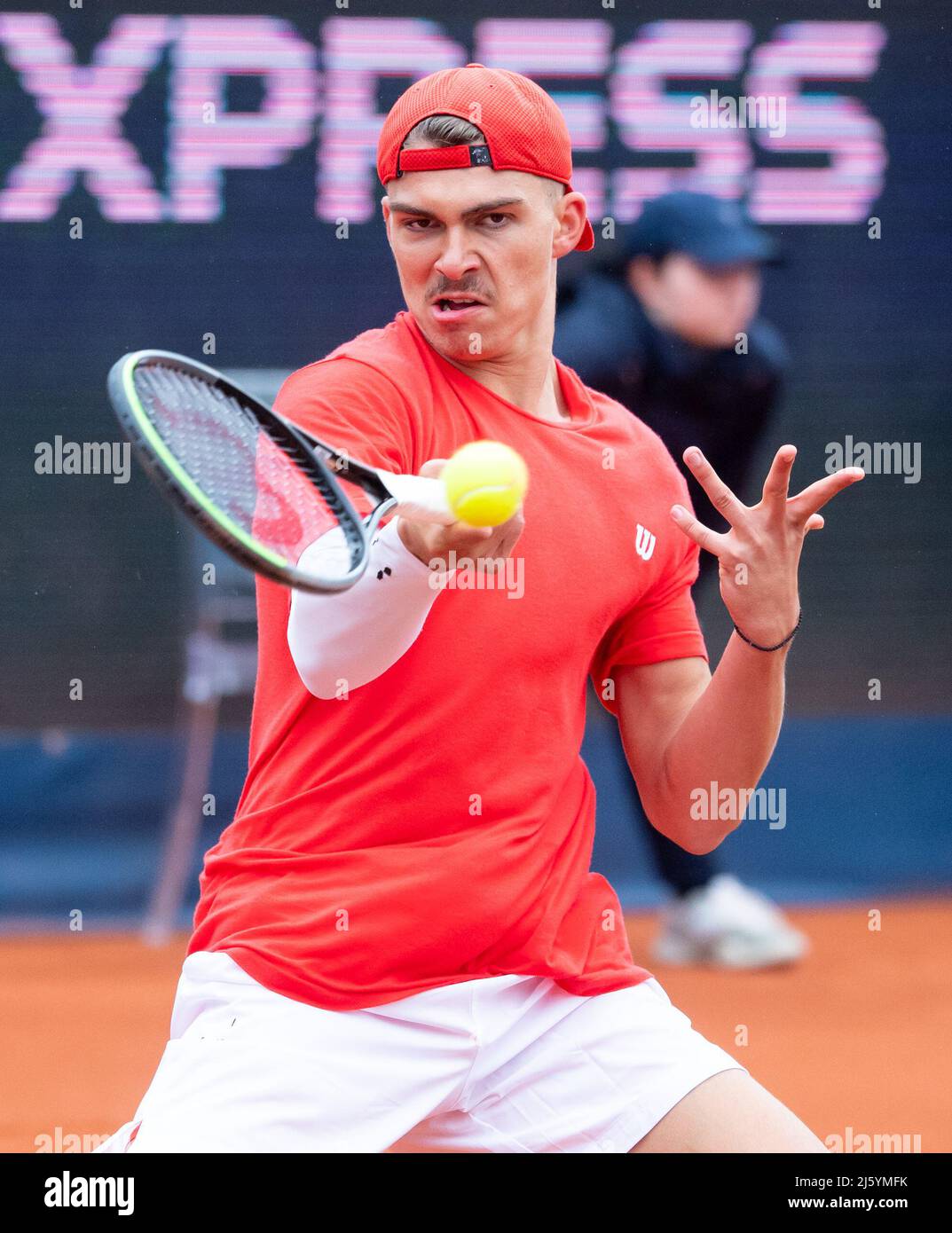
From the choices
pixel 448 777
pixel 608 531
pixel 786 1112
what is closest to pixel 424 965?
pixel 448 777

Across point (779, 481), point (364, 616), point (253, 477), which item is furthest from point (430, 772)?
point (779, 481)

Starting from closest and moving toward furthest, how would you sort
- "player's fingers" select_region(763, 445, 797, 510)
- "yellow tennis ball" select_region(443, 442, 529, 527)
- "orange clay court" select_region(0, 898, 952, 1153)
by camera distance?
"yellow tennis ball" select_region(443, 442, 529, 527)
"player's fingers" select_region(763, 445, 797, 510)
"orange clay court" select_region(0, 898, 952, 1153)

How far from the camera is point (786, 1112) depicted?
1.73m

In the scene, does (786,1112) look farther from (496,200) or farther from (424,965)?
(496,200)

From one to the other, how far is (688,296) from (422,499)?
10.2 ft

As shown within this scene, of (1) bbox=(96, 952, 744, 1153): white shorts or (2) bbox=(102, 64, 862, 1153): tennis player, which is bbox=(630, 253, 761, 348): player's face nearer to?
(2) bbox=(102, 64, 862, 1153): tennis player

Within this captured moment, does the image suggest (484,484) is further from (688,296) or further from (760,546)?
(688,296)

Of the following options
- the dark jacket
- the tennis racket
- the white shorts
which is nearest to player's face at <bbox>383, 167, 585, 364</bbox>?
the tennis racket

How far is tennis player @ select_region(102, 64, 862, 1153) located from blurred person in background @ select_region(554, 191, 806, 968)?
238 cm

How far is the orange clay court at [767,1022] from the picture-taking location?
3.38 meters

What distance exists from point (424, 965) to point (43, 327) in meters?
3.39

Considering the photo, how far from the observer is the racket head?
1434 mm

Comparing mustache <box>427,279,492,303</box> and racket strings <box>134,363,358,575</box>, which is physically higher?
mustache <box>427,279,492,303</box>

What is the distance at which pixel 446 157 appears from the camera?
182cm
